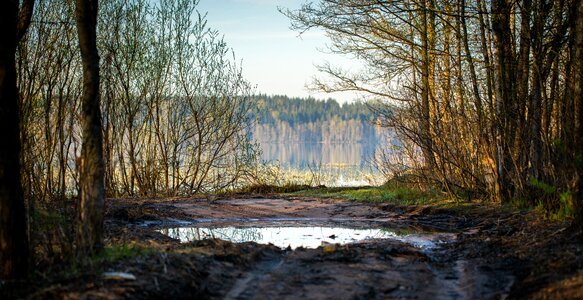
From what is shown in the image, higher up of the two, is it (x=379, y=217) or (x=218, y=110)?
(x=218, y=110)

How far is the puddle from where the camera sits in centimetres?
1003

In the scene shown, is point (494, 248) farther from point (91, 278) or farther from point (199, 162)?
point (199, 162)

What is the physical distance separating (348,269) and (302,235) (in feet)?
13.5

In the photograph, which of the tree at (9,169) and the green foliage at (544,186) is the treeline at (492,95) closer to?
the green foliage at (544,186)

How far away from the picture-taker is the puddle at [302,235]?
395 inches

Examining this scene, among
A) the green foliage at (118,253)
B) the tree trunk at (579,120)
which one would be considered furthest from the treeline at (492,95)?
the green foliage at (118,253)

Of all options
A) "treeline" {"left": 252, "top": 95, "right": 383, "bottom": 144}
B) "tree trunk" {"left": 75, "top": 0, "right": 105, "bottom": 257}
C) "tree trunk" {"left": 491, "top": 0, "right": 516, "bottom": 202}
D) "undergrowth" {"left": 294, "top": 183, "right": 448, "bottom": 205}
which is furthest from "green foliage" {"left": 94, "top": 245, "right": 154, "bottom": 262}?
"treeline" {"left": 252, "top": 95, "right": 383, "bottom": 144}

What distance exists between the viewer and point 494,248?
27.7ft

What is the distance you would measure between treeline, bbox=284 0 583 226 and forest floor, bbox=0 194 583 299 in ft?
3.27

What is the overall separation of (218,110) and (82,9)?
12662 millimetres

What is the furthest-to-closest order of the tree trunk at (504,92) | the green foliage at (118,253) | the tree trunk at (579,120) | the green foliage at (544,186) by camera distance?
the tree trunk at (504,92), the green foliage at (544,186), the tree trunk at (579,120), the green foliage at (118,253)

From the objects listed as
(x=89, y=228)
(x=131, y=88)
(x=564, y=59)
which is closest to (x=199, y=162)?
(x=131, y=88)

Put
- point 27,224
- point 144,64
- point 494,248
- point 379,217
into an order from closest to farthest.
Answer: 1. point 27,224
2. point 494,248
3. point 379,217
4. point 144,64

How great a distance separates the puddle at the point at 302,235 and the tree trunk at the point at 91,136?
328 centimetres
